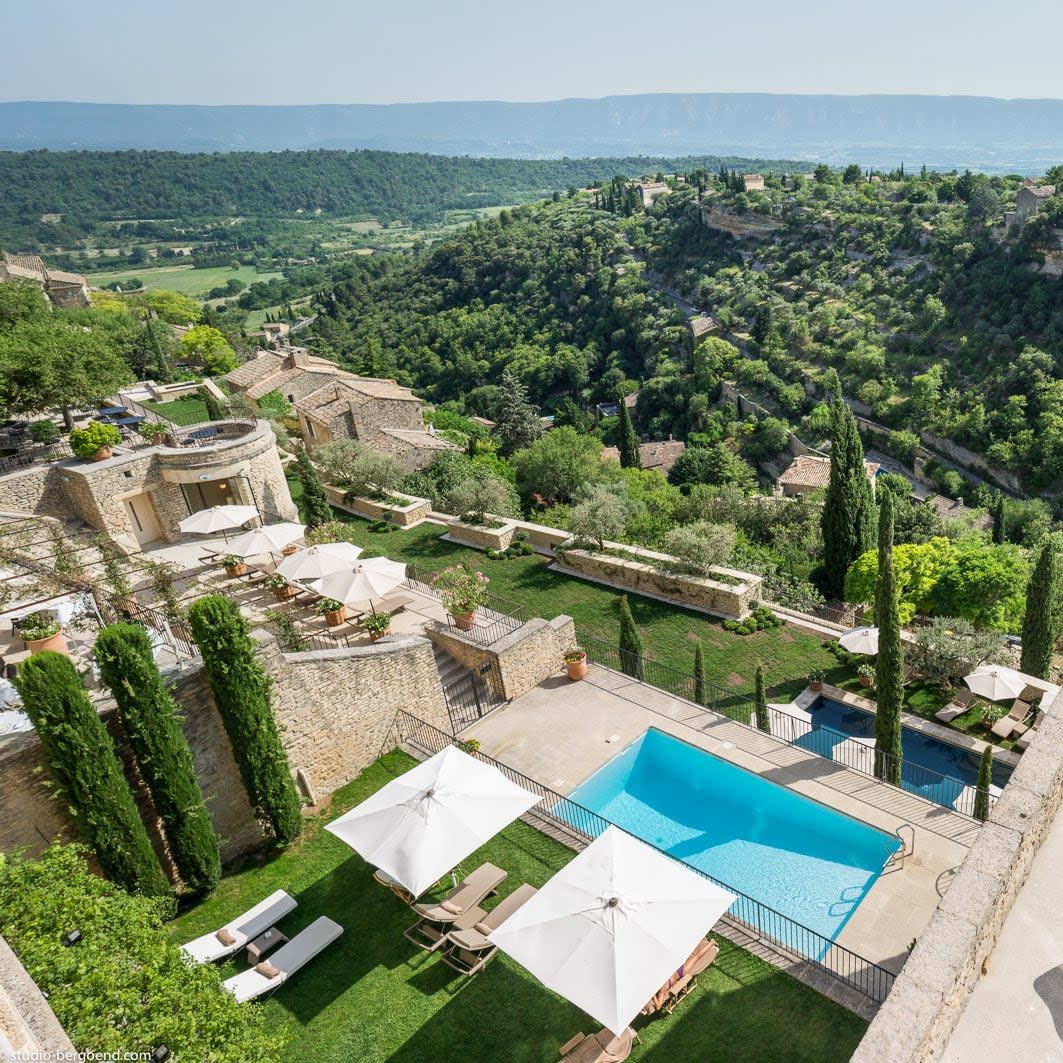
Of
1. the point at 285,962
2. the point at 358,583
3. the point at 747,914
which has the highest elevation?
the point at 358,583

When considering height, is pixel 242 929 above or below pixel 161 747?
below

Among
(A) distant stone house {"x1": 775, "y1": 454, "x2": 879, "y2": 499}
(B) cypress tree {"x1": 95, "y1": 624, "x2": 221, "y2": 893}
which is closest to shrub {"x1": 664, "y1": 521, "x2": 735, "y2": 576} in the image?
(B) cypress tree {"x1": 95, "y1": 624, "x2": 221, "y2": 893}

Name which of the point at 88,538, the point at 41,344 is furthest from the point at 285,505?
the point at 41,344

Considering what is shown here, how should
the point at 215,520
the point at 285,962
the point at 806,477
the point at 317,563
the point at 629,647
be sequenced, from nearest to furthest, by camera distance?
the point at 285,962 → the point at 317,563 → the point at 629,647 → the point at 215,520 → the point at 806,477

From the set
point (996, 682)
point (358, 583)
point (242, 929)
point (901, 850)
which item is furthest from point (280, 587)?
point (996, 682)

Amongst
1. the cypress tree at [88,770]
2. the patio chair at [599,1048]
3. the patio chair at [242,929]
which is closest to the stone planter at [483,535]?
the patio chair at [242,929]

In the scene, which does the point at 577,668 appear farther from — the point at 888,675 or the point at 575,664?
the point at 888,675

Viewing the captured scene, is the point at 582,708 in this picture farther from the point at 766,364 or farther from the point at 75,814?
the point at 766,364
